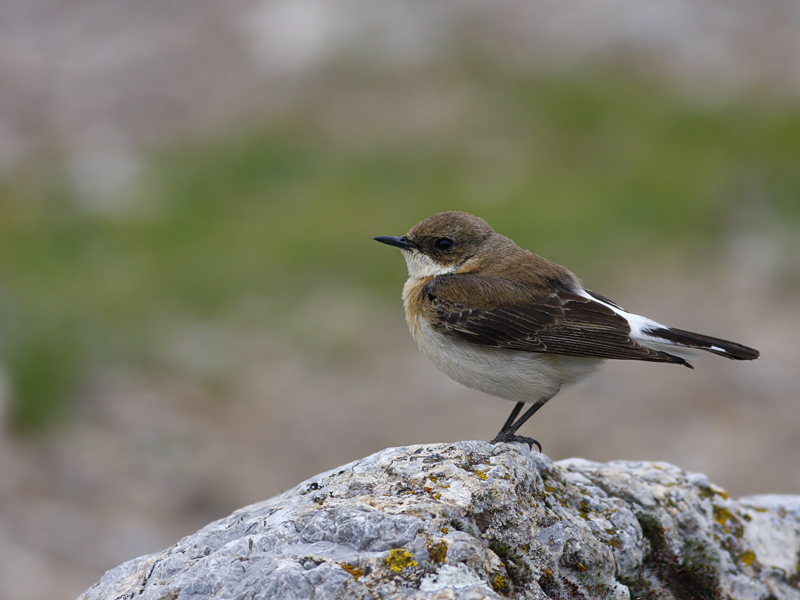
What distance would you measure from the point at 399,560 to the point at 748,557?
113 inches

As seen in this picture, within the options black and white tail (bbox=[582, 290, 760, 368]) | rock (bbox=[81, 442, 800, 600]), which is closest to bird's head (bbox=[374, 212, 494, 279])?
black and white tail (bbox=[582, 290, 760, 368])

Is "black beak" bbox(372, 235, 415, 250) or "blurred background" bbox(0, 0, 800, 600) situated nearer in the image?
"black beak" bbox(372, 235, 415, 250)

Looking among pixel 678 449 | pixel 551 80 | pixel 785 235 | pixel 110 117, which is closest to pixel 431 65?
pixel 551 80

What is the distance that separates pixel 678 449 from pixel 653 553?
721 cm

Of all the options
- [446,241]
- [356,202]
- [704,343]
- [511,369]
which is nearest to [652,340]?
[704,343]

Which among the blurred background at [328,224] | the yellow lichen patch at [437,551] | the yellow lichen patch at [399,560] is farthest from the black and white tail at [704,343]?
the blurred background at [328,224]

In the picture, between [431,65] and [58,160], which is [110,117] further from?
[431,65]

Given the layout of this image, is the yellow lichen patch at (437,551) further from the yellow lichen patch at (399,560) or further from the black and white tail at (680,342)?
the black and white tail at (680,342)

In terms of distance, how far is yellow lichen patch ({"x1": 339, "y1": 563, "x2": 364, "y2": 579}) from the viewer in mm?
3764

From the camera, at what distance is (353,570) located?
3.79m

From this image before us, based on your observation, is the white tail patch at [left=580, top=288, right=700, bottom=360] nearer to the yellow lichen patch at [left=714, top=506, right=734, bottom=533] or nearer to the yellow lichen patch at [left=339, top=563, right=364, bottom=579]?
the yellow lichen patch at [left=714, top=506, right=734, bottom=533]

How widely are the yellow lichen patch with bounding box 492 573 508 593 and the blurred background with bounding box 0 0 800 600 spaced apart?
7.02m

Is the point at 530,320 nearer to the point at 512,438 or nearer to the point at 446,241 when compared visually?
the point at 512,438

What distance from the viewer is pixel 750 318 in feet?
46.5
